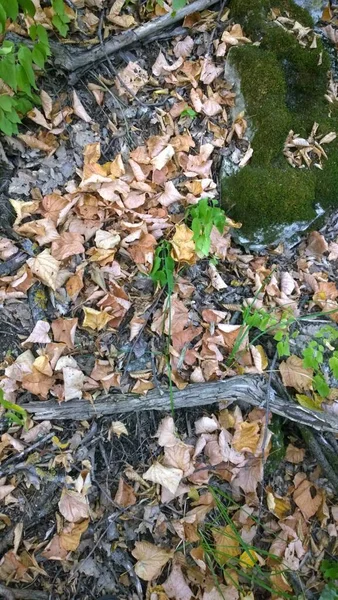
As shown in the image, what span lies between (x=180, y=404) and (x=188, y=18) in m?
2.73

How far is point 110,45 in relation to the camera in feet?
10.4

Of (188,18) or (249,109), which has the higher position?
(188,18)

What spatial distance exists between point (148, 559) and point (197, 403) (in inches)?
33.1

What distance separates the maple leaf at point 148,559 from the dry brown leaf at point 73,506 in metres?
0.33

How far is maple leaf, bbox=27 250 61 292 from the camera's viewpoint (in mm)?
2650

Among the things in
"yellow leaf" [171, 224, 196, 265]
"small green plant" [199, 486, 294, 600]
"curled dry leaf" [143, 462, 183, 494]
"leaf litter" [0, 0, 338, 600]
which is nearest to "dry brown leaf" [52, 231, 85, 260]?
"leaf litter" [0, 0, 338, 600]

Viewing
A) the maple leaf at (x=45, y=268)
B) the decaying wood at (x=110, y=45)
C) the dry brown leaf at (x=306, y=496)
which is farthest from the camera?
the decaying wood at (x=110, y=45)

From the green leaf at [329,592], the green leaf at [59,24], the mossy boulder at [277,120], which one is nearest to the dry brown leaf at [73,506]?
the green leaf at [329,592]

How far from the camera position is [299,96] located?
11.4 ft

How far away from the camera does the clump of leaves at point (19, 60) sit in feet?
6.47

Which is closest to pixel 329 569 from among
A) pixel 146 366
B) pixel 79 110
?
pixel 146 366

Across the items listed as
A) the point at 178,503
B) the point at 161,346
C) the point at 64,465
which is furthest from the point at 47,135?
the point at 178,503

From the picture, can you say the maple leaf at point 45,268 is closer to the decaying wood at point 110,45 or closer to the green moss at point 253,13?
the decaying wood at point 110,45

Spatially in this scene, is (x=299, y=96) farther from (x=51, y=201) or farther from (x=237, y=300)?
(x=51, y=201)
